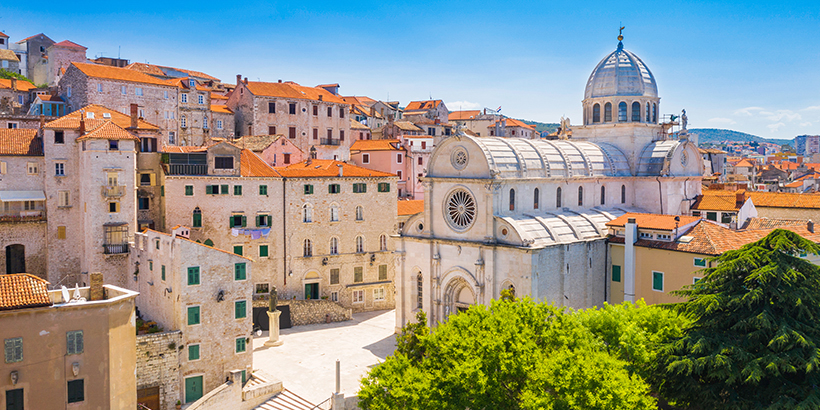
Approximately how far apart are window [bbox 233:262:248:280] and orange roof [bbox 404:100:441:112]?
7275cm

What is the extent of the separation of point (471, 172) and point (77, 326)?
24604 millimetres

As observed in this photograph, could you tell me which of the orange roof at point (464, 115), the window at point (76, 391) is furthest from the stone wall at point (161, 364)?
the orange roof at point (464, 115)

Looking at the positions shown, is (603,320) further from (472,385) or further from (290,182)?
(290,182)

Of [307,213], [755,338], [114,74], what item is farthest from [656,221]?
[114,74]

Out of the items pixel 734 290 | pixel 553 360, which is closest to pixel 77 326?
pixel 553 360

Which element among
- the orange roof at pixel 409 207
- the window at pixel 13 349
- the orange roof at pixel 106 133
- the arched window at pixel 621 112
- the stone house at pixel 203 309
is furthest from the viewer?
the orange roof at pixel 409 207

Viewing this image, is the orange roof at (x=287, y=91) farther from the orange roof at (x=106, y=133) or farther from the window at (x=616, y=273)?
the window at (x=616, y=273)

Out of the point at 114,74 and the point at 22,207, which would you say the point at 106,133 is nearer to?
the point at 22,207

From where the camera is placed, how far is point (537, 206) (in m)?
46.2

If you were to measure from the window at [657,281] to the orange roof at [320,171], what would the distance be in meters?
24.4

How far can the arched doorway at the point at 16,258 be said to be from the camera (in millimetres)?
46250

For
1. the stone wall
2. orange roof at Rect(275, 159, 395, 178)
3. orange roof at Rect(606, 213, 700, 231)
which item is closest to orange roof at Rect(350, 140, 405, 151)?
orange roof at Rect(275, 159, 395, 178)

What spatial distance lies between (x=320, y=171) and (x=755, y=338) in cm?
3744

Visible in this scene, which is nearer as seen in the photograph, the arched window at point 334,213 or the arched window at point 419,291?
the arched window at point 419,291
